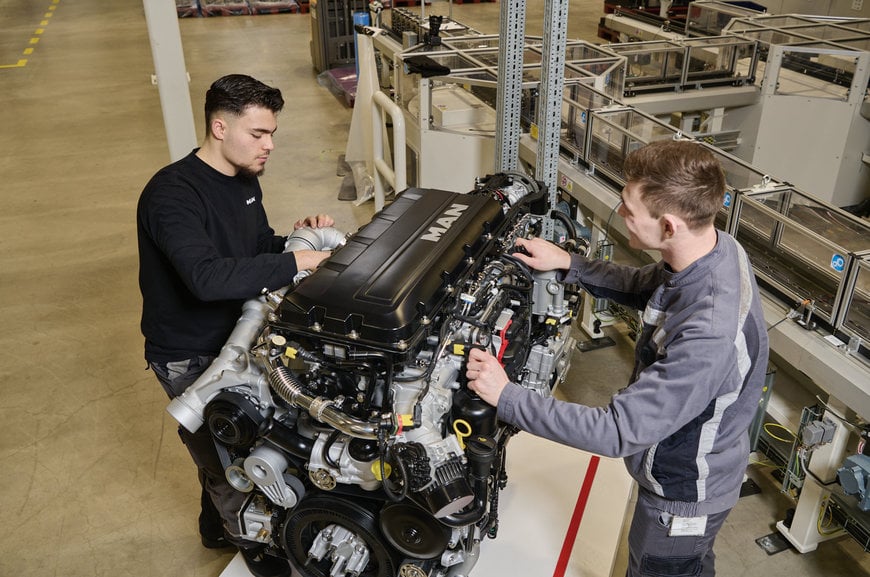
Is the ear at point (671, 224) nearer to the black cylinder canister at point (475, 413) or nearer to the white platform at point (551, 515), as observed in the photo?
the black cylinder canister at point (475, 413)

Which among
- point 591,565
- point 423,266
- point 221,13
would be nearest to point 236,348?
point 423,266

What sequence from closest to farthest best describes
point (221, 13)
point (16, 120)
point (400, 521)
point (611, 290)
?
point (400, 521) → point (611, 290) → point (16, 120) → point (221, 13)

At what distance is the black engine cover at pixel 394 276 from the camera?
203 centimetres

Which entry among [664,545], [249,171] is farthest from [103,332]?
[664,545]

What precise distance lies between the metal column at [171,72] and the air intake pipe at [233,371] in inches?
93.9

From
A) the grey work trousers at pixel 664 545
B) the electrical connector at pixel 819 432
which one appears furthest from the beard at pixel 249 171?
the electrical connector at pixel 819 432

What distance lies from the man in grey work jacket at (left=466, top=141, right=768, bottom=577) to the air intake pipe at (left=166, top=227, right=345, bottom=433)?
72 centimetres

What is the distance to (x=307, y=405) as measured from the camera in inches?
82.6

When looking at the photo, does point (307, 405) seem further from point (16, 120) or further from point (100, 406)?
point (16, 120)

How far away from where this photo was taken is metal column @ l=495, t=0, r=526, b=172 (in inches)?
130

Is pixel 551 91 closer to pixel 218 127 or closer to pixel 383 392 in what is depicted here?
pixel 218 127

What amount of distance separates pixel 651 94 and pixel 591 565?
3.74 metres

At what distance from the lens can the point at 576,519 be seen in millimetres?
2900

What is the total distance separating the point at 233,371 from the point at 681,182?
144cm
